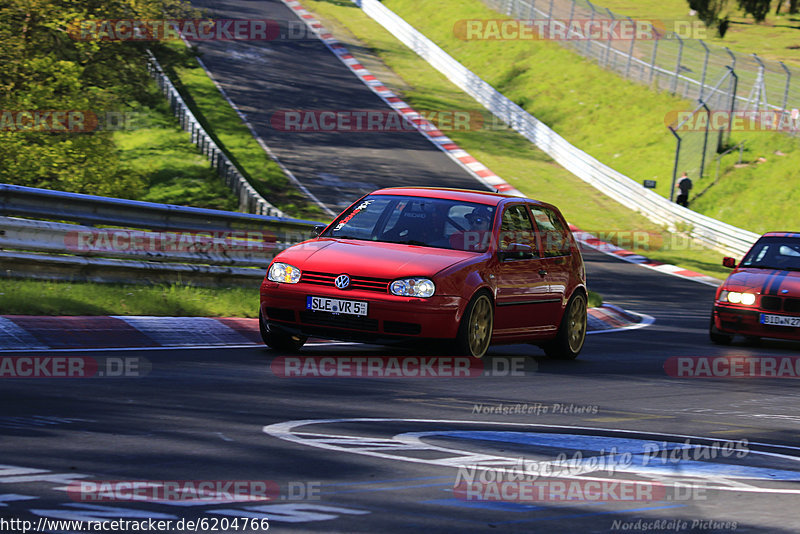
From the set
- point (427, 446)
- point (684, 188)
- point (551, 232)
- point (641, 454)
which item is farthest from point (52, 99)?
point (684, 188)

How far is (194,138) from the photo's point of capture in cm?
3397

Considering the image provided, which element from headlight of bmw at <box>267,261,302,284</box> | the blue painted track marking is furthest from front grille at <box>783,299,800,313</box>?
the blue painted track marking

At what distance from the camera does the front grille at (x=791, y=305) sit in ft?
47.7

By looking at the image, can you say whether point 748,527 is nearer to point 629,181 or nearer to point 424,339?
point 424,339

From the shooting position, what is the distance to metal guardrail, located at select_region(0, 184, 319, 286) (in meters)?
10.9

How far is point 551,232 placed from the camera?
11.8 m

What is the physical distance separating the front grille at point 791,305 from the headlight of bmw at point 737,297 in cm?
40

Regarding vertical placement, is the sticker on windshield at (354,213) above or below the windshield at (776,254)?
above

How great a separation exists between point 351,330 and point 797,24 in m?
71.4

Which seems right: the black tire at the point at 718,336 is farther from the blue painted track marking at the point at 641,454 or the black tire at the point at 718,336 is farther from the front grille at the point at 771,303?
the blue painted track marking at the point at 641,454

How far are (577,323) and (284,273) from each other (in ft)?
12.0

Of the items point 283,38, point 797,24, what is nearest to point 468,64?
point 283,38

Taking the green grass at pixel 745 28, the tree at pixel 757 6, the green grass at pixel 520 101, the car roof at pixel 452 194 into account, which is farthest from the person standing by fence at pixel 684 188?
the tree at pixel 757 6

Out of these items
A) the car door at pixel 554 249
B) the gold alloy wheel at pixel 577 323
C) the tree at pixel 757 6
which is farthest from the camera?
the tree at pixel 757 6
